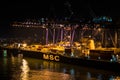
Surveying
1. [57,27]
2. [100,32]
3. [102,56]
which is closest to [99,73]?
[102,56]

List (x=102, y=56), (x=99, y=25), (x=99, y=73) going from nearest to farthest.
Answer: (x=99, y=73), (x=102, y=56), (x=99, y=25)

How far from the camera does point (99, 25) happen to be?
254ft

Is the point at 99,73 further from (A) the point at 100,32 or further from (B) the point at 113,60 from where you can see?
(A) the point at 100,32

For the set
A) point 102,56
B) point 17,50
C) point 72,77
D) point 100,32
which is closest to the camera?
point 72,77

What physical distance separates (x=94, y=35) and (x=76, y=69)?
31495mm

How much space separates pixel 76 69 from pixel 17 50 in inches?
1531

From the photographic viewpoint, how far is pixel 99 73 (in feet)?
162

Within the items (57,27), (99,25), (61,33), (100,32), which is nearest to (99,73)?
(99,25)

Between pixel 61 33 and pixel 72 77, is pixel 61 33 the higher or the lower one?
the higher one

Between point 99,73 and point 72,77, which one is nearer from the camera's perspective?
point 72,77

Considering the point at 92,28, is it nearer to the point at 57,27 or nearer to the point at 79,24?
the point at 79,24

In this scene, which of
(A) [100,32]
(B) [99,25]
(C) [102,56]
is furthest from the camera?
(A) [100,32]

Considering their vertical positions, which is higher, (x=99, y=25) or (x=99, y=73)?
(x=99, y=25)

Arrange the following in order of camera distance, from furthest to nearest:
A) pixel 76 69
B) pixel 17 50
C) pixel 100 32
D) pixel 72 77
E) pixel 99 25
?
pixel 17 50, pixel 100 32, pixel 99 25, pixel 76 69, pixel 72 77
